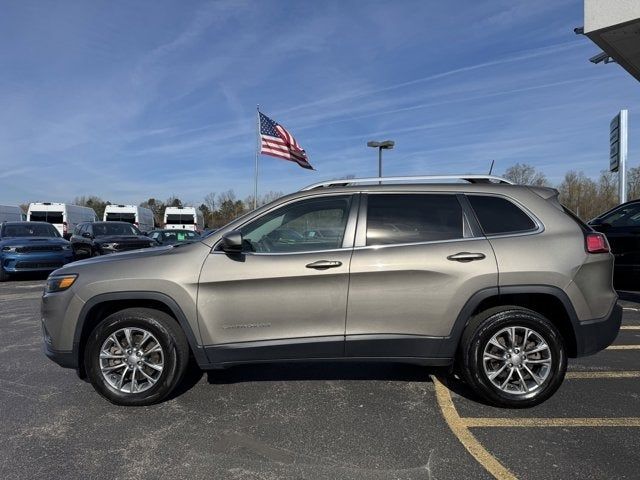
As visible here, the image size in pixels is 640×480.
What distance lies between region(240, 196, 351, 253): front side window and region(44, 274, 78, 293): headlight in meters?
1.53

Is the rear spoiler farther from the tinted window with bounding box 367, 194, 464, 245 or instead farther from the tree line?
the tree line

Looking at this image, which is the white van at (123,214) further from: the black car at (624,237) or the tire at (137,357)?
the tire at (137,357)

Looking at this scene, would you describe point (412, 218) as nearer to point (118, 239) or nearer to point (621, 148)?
point (118, 239)

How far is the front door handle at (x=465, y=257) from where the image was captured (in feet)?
12.7

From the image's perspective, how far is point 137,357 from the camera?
398 centimetres

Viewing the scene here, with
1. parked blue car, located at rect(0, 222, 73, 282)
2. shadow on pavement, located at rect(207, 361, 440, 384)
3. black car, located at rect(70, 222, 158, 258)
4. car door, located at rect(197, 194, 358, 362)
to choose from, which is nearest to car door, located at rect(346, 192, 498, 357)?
car door, located at rect(197, 194, 358, 362)

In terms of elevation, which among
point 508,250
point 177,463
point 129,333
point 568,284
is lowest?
point 177,463

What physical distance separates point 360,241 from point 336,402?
56.0 inches

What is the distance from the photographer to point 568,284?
384cm

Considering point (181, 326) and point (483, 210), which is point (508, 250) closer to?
point (483, 210)

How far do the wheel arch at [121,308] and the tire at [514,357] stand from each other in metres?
2.26

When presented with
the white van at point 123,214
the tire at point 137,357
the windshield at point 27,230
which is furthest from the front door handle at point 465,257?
the white van at point 123,214

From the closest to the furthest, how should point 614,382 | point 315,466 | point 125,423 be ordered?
point 315,466 → point 125,423 → point 614,382

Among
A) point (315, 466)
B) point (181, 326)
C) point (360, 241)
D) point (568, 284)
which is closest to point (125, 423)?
point (181, 326)
